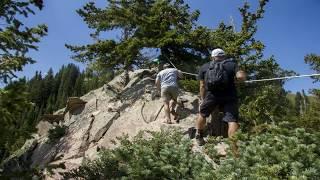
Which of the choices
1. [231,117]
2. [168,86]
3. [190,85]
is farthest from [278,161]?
[190,85]

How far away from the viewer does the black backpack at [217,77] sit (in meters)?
9.12

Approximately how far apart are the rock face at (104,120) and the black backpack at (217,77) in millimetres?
3362

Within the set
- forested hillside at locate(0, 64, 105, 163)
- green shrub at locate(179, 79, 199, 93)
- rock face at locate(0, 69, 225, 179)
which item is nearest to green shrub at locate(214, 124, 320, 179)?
rock face at locate(0, 69, 225, 179)

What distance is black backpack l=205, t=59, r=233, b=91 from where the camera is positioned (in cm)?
912

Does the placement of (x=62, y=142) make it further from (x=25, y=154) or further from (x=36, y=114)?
(x=36, y=114)

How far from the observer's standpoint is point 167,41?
17.9 meters

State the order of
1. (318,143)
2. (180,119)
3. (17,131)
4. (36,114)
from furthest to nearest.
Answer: (36,114)
(180,119)
(17,131)
(318,143)

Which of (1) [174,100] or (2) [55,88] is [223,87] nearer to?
(1) [174,100]

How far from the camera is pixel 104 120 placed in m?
16.3

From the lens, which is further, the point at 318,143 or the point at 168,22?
the point at 168,22

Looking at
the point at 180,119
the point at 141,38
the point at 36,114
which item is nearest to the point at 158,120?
the point at 180,119

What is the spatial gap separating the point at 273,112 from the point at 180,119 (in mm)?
3599

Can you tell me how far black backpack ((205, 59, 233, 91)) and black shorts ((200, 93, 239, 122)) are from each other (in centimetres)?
24

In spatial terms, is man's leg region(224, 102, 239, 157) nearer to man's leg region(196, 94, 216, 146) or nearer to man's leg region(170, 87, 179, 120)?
man's leg region(196, 94, 216, 146)
